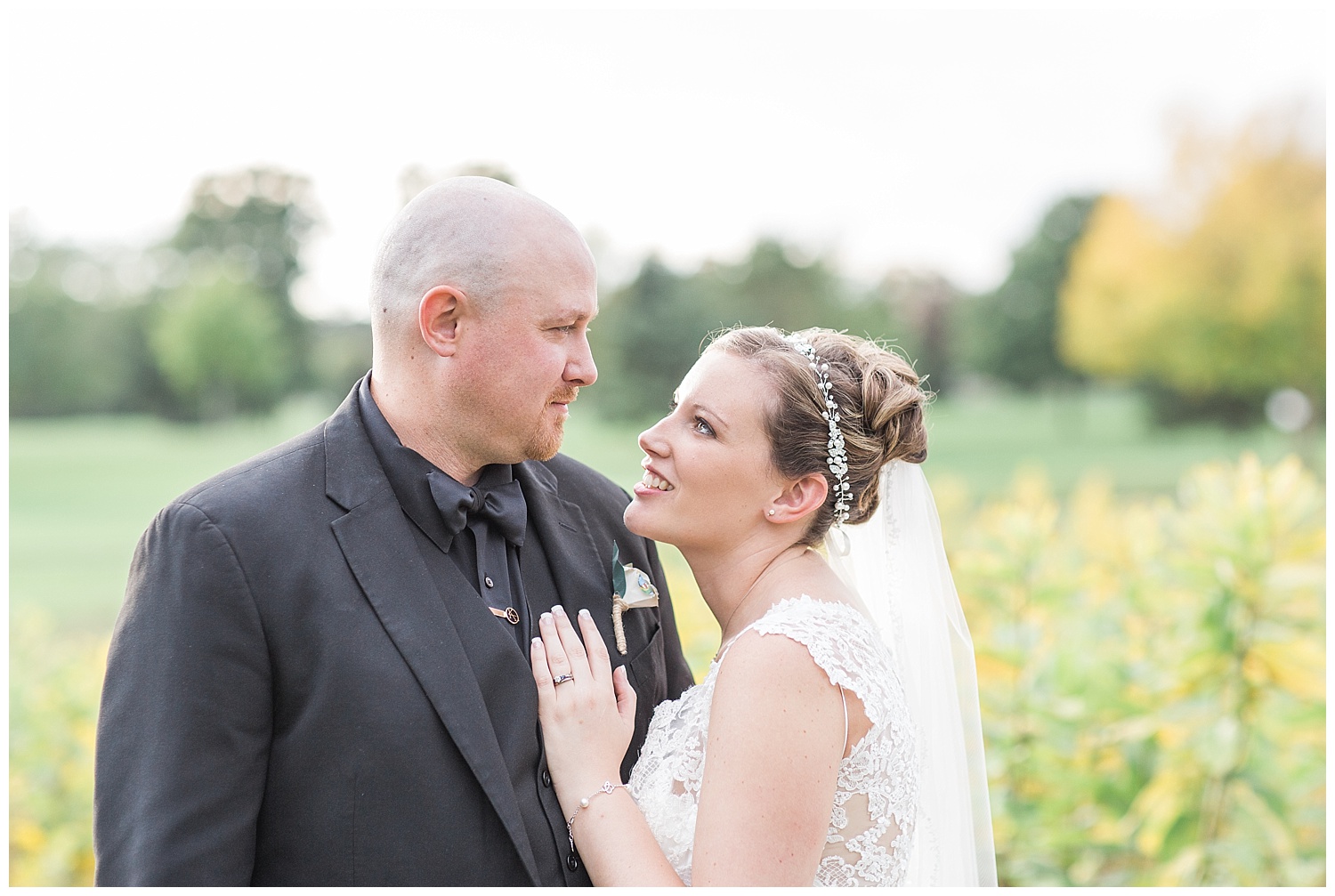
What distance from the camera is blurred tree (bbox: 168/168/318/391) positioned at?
13516 mm

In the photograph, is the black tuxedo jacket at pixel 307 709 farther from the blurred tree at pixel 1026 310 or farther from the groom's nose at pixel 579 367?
the blurred tree at pixel 1026 310

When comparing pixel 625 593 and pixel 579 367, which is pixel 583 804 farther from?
pixel 579 367

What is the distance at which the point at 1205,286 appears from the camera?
41.4 feet

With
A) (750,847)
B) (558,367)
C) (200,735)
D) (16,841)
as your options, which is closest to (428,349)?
(558,367)

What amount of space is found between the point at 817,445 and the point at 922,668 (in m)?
0.86

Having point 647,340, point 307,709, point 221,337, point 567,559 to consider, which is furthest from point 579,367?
point 221,337

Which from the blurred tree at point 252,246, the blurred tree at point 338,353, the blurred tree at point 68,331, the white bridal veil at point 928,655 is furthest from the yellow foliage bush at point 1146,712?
the blurred tree at point 68,331

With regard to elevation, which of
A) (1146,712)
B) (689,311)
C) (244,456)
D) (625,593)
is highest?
(625,593)

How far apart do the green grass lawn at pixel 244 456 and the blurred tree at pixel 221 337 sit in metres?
0.85

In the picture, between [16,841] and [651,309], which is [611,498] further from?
[651,309]

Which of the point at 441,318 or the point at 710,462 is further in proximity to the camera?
the point at 710,462

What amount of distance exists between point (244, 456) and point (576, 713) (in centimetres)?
1406

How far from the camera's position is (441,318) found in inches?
95.5

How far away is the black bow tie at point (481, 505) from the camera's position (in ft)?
7.82
